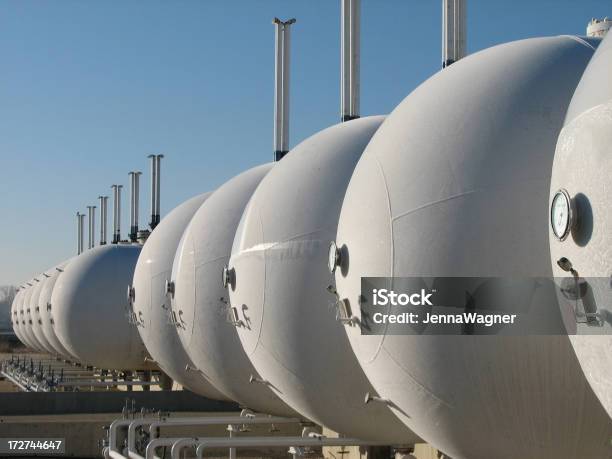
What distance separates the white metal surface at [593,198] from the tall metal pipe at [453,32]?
4085mm

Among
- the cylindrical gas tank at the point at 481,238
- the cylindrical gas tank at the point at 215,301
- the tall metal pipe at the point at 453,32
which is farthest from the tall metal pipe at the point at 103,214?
the cylindrical gas tank at the point at 481,238

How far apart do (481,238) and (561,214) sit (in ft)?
3.88

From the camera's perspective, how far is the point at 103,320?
929 inches

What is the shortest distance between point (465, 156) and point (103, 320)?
18.1 metres

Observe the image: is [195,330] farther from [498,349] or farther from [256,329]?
[498,349]

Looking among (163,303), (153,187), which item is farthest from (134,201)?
(163,303)

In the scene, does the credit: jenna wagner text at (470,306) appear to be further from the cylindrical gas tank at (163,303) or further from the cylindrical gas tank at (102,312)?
the cylindrical gas tank at (102,312)

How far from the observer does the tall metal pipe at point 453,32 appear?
371 inches

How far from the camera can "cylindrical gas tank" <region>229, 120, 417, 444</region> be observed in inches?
352

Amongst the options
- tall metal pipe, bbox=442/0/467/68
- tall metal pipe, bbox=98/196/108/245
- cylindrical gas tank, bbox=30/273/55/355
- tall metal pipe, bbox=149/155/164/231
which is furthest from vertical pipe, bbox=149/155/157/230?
tall metal pipe, bbox=442/0/467/68

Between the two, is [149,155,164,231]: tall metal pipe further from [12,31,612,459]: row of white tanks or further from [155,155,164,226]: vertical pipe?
[12,31,612,459]: row of white tanks

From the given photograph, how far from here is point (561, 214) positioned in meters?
5.20

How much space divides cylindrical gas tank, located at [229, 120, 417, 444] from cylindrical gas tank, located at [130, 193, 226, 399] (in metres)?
4.21

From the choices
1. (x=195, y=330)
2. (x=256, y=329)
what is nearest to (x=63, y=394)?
(x=195, y=330)
